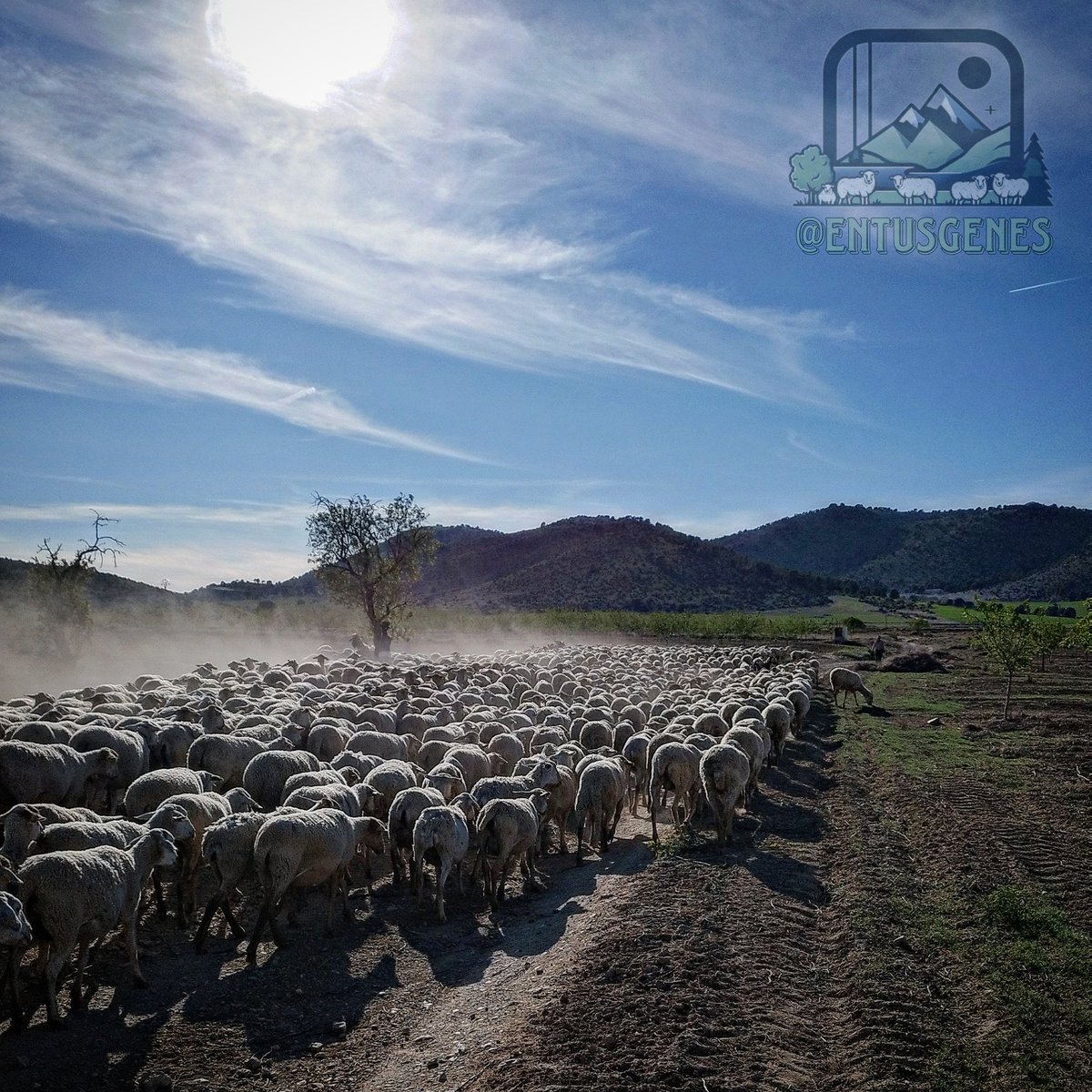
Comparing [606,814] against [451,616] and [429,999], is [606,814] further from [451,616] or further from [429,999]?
[451,616]

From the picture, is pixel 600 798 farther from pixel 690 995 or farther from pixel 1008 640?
pixel 1008 640

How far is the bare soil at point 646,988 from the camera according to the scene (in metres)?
6.36

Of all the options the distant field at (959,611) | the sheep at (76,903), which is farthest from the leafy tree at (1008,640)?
the distant field at (959,611)

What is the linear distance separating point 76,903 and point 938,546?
16531 centimetres

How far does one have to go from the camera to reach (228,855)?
28.3 feet

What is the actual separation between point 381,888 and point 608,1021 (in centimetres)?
512

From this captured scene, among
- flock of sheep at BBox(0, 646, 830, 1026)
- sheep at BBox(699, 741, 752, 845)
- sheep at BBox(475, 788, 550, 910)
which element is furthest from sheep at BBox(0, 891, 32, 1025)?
sheep at BBox(699, 741, 752, 845)

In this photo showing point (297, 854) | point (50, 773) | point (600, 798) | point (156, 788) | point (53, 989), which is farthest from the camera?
point (600, 798)

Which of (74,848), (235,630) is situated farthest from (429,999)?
(235,630)

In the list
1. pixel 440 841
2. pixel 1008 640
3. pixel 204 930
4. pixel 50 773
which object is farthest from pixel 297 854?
pixel 1008 640

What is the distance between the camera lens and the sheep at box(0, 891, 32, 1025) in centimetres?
618

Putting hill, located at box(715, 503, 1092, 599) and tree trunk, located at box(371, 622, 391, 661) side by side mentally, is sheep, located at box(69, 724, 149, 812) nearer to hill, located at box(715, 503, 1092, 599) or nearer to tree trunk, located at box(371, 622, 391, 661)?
tree trunk, located at box(371, 622, 391, 661)

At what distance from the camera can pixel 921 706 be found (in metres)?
31.1

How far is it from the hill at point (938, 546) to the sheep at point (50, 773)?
130542 mm
